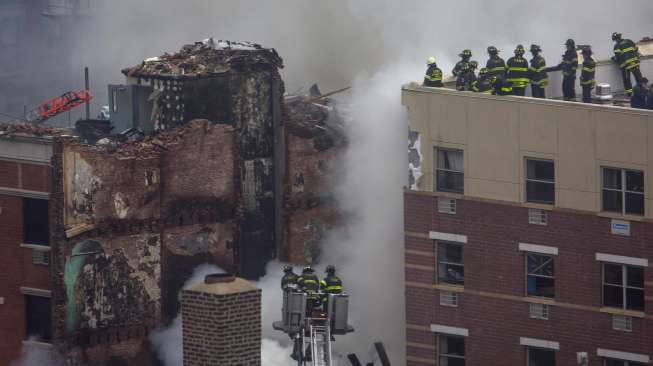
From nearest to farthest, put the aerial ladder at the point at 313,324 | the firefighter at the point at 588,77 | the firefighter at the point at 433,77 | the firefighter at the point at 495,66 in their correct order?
1. the aerial ladder at the point at 313,324
2. the firefighter at the point at 588,77
3. the firefighter at the point at 495,66
4. the firefighter at the point at 433,77

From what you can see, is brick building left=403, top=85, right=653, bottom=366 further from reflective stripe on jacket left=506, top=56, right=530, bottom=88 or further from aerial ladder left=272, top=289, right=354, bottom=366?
aerial ladder left=272, top=289, right=354, bottom=366

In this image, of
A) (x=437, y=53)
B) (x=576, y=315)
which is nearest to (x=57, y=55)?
(x=437, y=53)

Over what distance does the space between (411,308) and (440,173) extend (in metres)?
2.46

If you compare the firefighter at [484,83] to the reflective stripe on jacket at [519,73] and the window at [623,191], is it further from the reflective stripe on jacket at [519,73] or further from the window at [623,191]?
the window at [623,191]

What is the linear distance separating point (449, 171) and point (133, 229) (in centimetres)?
624

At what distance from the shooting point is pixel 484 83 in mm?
32344

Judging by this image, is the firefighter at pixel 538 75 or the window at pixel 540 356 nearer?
the window at pixel 540 356

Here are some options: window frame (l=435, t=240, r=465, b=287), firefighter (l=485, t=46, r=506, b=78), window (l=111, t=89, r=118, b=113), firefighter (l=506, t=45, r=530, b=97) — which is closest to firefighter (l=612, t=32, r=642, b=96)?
firefighter (l=506, t=45, r=530, b=97)

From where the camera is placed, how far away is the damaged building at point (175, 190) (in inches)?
1309

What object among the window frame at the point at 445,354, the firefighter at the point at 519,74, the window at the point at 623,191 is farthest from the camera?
the firefighter at the point at 519,74

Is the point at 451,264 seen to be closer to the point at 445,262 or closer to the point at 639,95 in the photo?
the point at 445,262

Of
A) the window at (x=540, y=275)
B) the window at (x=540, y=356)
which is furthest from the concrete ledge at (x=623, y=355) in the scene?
the window at (x=540, y=275)

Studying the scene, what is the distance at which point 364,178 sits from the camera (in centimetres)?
3481

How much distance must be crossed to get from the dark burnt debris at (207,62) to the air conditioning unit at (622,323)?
29.8 ft
